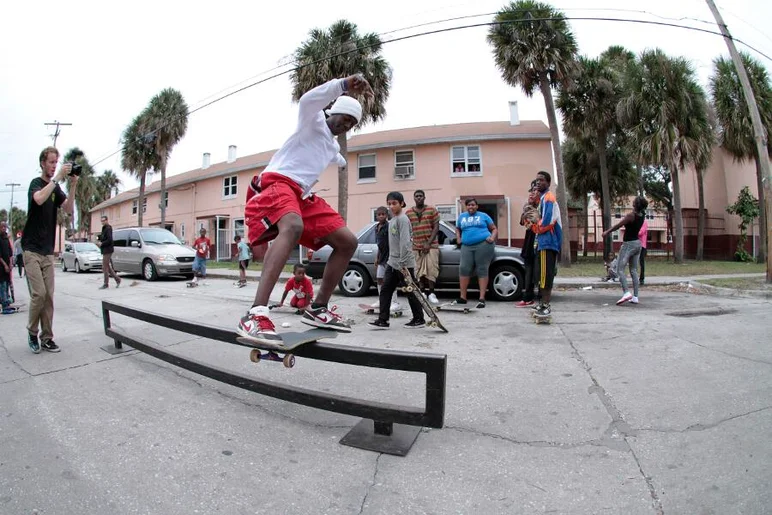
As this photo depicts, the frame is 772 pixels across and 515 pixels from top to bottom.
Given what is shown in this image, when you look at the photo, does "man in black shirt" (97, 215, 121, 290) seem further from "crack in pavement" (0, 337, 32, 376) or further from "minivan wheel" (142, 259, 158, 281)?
"crack in pavement" (0, 337, 32, 376)

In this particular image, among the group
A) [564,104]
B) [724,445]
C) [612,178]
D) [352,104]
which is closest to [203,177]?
[564,104]

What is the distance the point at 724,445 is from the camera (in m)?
2.34

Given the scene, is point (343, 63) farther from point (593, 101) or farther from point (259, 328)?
point (259, 328)

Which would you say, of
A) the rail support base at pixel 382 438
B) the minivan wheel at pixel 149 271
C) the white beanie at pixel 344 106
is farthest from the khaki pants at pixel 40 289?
the minivan wheel at pixel 149 271

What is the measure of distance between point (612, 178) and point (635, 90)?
20.2 feet

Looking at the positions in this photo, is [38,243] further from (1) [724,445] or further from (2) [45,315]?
(1) [724,445]

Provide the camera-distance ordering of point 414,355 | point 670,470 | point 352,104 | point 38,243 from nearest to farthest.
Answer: point 670,470 → point 414,355 → point 352,104 → point 38,243

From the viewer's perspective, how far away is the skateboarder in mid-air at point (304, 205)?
102 inches

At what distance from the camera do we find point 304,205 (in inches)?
117

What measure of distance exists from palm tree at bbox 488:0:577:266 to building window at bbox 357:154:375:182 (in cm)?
791

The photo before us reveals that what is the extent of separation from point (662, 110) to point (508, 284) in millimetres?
13941

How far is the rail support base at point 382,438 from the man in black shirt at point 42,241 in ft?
12.0

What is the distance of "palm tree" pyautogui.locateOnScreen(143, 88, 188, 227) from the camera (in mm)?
25562

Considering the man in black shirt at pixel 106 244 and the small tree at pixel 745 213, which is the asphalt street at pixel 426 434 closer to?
the man in black shirt at pixel 106 244
